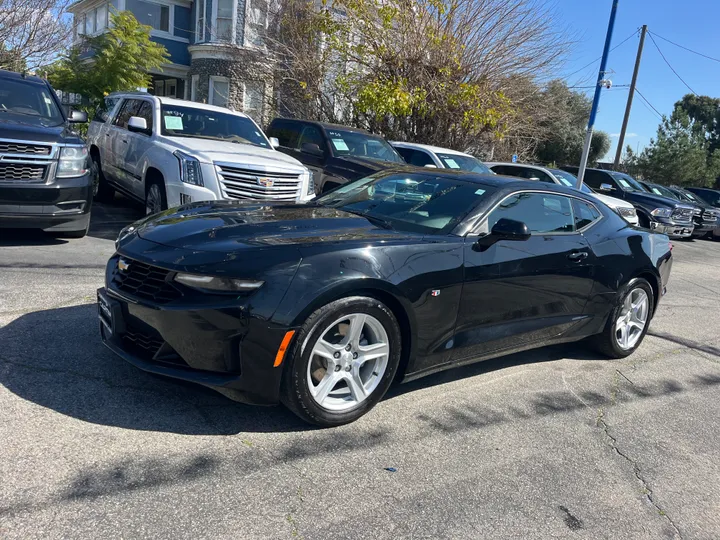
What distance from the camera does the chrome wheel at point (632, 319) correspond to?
5.54 metres

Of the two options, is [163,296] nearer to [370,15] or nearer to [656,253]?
[656,253]

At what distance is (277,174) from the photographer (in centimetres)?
817

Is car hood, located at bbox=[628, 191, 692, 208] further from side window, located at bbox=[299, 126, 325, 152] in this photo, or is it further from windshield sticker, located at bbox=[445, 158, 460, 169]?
side window, located at bbox=[299, 126, 325, 152]

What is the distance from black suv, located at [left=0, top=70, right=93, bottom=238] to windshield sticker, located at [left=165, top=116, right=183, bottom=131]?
1.53 metres

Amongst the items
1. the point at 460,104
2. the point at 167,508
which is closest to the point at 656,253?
the point at 167,508

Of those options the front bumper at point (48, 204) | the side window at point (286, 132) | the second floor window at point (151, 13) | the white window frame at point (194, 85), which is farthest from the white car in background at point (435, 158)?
the second floor window at point (151, 13)

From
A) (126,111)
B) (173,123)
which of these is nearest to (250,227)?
Answer: (173,123)

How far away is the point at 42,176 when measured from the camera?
6844 millimetres

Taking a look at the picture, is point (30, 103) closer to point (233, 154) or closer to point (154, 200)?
point (154, 200)

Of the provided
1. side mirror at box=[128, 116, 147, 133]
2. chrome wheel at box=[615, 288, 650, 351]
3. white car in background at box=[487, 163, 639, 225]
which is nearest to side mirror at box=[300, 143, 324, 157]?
side mirror at box=[128, 116, 147, 133]

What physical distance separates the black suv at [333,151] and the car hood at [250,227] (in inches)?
227

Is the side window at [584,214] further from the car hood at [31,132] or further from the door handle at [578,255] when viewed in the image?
the car hood at [31,132]

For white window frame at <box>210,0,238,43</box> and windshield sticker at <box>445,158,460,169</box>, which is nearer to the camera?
windshield sticker at <box>445,158,460,169</box>

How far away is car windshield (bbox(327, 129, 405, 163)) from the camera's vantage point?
1116 cm
